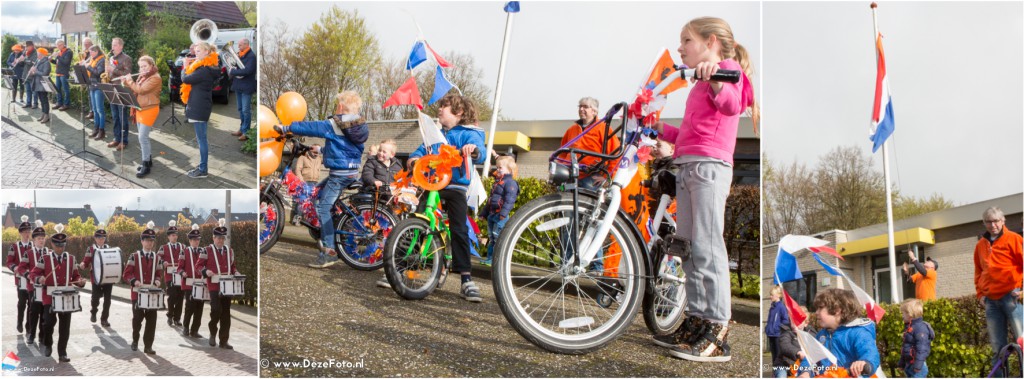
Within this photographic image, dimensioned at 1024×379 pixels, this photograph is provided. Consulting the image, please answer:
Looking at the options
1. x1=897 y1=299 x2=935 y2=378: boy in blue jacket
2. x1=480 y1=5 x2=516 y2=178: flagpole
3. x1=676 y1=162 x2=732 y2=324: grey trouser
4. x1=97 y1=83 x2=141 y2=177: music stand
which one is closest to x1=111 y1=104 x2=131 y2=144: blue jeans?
x1=97 y1=83 x2=141 y2=177: music stand

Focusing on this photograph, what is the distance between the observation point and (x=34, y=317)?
11.8ft

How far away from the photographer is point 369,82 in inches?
148

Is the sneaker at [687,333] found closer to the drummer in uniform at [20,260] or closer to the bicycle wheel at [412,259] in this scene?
the bicycle wheel at [412,259]

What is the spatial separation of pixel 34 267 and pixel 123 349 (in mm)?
557

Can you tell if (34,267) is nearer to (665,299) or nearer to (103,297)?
(103,297)

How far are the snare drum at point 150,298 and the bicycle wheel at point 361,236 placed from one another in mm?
847

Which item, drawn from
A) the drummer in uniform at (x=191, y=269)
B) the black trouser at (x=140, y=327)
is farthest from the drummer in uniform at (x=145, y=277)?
the drummer in uniform at (x=191, y=269)

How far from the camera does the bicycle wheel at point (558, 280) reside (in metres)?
2.59

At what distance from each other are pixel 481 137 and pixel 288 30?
99 cm

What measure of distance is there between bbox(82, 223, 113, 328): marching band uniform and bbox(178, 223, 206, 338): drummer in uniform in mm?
301

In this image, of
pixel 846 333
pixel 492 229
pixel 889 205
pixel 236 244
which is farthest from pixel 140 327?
pixel 889 205

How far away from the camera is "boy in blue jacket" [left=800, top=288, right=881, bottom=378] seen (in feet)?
11.2

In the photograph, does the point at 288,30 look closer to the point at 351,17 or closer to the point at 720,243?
the point at 351,17

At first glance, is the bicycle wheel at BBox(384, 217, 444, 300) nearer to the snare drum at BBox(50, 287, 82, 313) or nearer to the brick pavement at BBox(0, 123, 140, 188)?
the brick pavement at BBox(0, 123, 140, 188)
